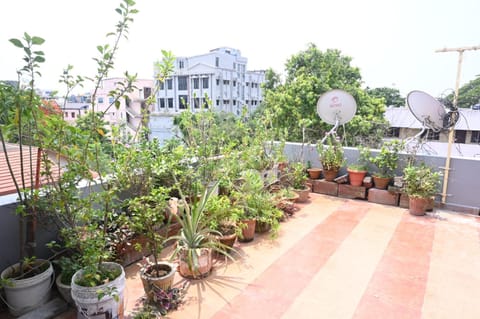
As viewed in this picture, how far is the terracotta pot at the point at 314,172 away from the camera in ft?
17.5

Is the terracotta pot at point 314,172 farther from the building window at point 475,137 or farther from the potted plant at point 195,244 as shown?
the building window at point 475,137

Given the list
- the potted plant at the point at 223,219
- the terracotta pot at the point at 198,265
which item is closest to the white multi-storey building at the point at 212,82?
the potted plant at the point at 223,219

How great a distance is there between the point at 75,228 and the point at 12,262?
637 millimetres

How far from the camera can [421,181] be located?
13.7 feet

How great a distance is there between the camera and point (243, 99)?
33.6 meters

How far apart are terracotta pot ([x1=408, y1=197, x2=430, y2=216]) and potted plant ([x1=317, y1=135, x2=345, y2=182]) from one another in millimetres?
1236

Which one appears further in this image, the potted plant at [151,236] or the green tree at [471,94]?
the green tree at [471,94]

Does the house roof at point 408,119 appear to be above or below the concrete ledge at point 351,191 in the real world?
above

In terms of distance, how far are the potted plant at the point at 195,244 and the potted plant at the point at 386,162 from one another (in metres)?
3.08

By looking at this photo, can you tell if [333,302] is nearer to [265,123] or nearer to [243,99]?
[265,123]

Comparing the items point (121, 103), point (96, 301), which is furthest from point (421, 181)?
point (96, 301)

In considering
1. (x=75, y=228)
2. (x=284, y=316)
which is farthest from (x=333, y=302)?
(x=75, y=228)

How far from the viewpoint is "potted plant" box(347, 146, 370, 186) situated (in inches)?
191

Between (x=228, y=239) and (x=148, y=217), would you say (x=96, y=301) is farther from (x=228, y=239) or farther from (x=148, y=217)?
(x=228, y=239)
